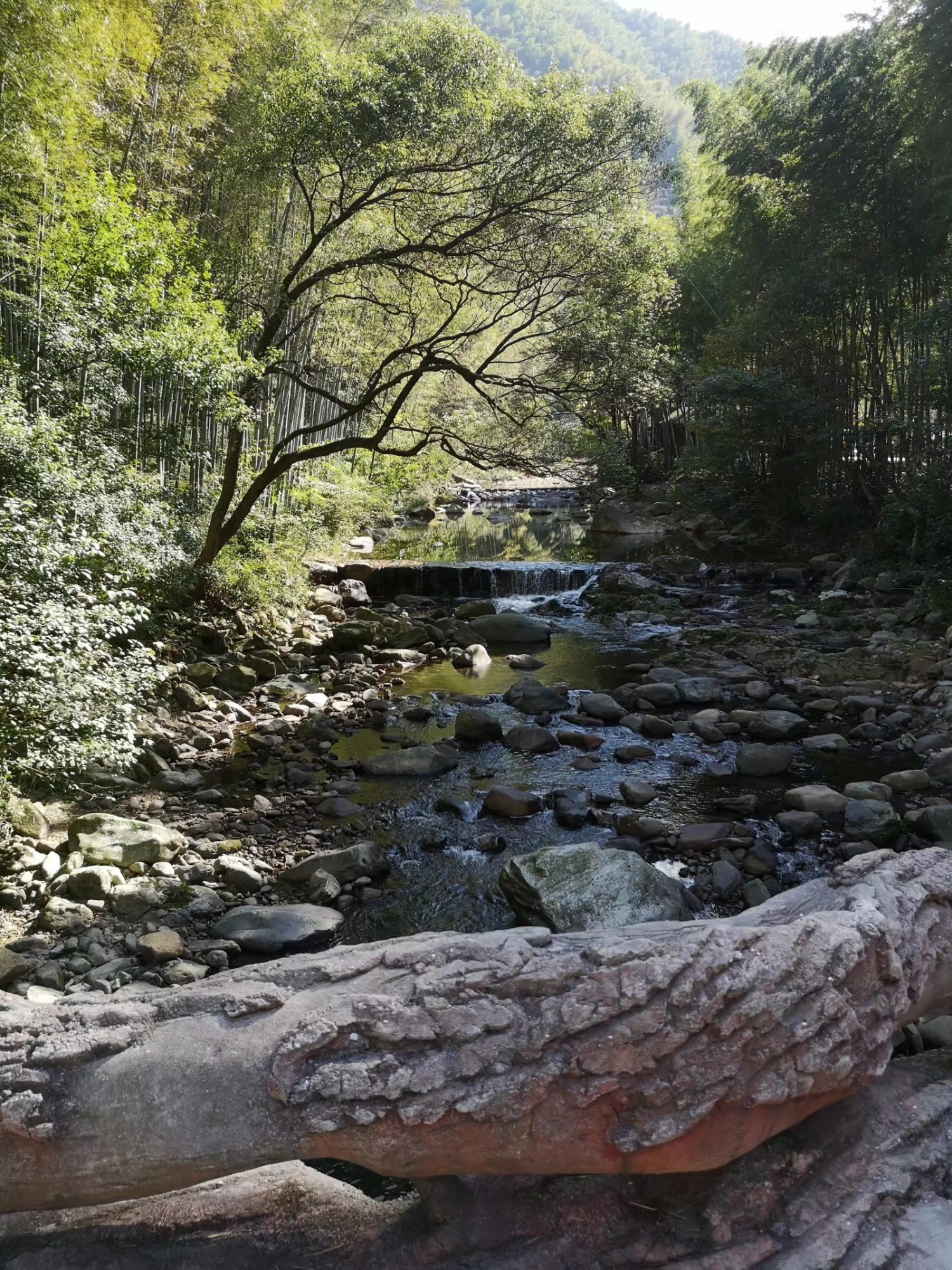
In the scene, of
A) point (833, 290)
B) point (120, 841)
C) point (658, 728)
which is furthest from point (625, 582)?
point (120, 841)

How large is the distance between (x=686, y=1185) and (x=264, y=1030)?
0.81 meters

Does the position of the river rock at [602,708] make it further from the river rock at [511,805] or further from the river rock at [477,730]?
the river rock at [511,805]

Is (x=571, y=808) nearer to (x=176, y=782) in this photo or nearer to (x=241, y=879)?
(x=241, y=879)

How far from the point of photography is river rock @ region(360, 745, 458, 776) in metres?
5.80

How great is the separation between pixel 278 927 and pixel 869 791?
3.72 metres

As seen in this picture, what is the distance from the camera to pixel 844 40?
10266 mm

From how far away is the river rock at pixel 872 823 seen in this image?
4570 millimetres

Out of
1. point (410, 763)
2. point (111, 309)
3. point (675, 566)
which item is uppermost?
point (111, 309)

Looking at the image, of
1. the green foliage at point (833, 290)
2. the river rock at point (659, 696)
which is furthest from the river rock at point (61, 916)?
the green foliage at point (833, 290)

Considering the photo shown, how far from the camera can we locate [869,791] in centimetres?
510

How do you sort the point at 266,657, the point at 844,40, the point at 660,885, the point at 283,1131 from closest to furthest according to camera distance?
Answer: the point at 283,1131 < the point at 660,885 < the point at 266,657 < the point at 844,40

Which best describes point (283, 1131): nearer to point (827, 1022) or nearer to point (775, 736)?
point (827, 1022)

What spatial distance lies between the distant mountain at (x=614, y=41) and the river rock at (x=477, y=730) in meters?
73.8

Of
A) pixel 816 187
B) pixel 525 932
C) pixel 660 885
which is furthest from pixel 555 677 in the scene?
pixel 816 187
